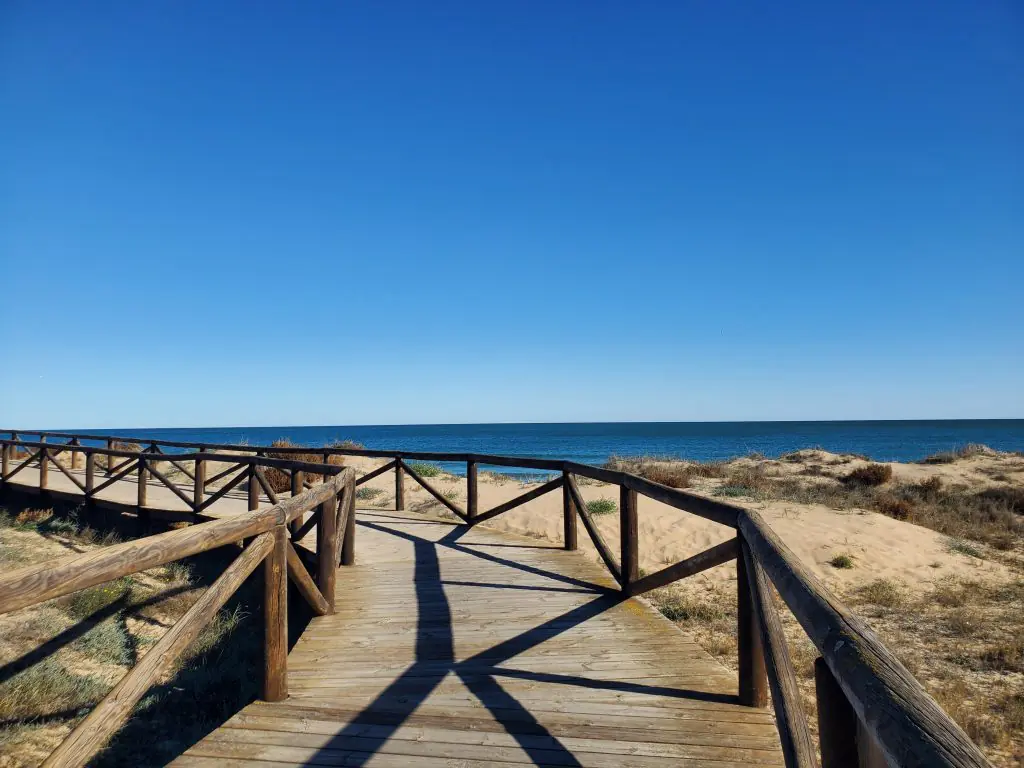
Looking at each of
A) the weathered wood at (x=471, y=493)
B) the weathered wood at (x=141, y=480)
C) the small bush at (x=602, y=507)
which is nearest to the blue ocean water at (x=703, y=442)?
the small bush at (x=602, y=507)

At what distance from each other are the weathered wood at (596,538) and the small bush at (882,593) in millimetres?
3963

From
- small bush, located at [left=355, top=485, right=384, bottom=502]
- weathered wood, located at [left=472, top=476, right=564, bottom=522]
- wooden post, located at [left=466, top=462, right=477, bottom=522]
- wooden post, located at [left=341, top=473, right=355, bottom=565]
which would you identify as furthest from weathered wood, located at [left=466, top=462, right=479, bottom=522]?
small bush, located at [left=355, top=485, right=384, bottom=502]

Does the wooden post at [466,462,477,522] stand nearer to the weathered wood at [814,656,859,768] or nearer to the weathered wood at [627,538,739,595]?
the weathered wood at [627,538,739,595]

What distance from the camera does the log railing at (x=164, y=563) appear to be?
6.56 feet

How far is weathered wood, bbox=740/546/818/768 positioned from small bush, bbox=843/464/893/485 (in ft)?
57.5

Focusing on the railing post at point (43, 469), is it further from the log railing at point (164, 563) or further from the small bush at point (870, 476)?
the small bush at point (870, 476)

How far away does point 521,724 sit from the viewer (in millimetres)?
3162

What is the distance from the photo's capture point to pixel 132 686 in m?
2.40

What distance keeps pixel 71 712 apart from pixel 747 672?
5.15 m

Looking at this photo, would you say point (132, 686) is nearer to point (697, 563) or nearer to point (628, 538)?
point (697, 563)

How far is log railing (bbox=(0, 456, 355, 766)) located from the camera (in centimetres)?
200

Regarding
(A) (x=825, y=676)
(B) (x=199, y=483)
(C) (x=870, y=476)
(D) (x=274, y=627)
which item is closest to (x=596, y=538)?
(D) (x=274, y=627)

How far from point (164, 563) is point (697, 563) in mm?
3125

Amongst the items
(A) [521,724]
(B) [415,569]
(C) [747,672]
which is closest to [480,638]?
(A) [521,724]
